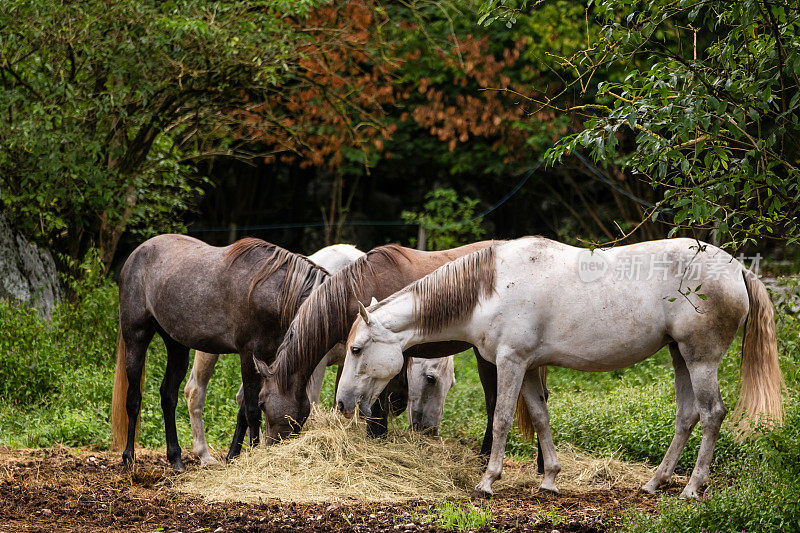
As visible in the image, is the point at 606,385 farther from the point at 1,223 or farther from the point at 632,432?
the point at 1,223

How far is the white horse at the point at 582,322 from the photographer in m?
4.92

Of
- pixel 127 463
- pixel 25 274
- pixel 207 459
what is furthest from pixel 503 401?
pixel 25 274

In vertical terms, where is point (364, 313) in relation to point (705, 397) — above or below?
above

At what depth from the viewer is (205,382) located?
6.54 m

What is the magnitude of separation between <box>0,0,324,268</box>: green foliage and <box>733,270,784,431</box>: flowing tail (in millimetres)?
5557

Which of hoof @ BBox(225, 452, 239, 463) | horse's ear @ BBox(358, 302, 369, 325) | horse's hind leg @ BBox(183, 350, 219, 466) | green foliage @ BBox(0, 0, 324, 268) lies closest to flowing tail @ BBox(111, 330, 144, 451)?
horse's hind leg @ BBox(183, 350, 219, 466)

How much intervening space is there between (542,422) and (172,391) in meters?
2.75

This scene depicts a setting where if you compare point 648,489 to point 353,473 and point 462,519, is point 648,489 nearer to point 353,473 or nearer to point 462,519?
point 462,519

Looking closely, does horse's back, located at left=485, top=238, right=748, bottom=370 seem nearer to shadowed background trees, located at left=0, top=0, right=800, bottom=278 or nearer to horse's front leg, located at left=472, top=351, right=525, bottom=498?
horse's front leg, located at left=472, top=351, right=525, bottom=498

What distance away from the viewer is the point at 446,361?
6.41 meters

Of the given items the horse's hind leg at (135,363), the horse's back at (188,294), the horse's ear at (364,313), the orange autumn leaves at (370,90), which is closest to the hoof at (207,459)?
the horse's hind leg at (135,363)

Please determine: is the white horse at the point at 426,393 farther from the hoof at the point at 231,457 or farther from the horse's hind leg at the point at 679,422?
the horse's hind leg at the point at 679,422

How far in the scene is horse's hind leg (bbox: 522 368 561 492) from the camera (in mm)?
5129

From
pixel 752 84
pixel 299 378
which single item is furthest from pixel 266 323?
pixel 752 84
